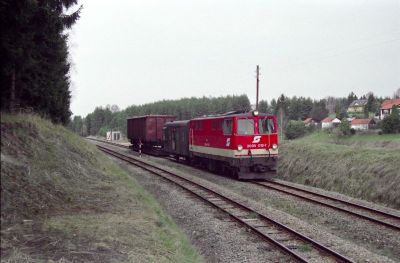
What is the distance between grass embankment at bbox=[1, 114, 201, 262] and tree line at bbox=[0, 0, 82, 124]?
1741 millimetres

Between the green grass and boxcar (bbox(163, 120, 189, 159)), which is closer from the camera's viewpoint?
boxcar (bbox(163, 120, 189, 159))

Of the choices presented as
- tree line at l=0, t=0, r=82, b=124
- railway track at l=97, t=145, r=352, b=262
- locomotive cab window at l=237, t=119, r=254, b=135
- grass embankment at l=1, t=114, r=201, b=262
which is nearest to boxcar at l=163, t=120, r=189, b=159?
locomotive cab window at l=237, t=119, r=254, b=135

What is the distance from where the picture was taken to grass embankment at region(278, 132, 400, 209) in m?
17.5

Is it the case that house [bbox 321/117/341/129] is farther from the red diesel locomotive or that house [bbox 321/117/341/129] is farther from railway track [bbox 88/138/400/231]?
railway track [bbox 88/138/400/231]

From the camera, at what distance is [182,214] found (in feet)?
39.8

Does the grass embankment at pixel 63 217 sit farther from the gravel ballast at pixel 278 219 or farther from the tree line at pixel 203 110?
the tree line at pixel 203 110

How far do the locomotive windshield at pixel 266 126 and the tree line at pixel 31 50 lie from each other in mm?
9608

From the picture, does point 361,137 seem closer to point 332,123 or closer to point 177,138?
point 332,123

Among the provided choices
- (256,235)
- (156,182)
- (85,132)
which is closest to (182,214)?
(256,235)

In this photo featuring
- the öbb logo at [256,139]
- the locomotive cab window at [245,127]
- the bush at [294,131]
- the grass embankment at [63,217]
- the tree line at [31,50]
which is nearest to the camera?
the grass embankment at [63,217]

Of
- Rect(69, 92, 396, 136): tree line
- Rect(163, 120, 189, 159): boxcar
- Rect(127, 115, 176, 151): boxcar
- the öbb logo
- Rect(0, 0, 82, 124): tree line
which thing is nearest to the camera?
Rect(0, 0, 82, 124): tree line

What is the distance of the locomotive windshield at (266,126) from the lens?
19453mm

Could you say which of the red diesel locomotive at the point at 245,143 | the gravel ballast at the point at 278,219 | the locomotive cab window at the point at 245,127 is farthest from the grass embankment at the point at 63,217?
the locomotive cab window at the point at 245,127

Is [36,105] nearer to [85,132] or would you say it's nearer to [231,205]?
[231,205]
